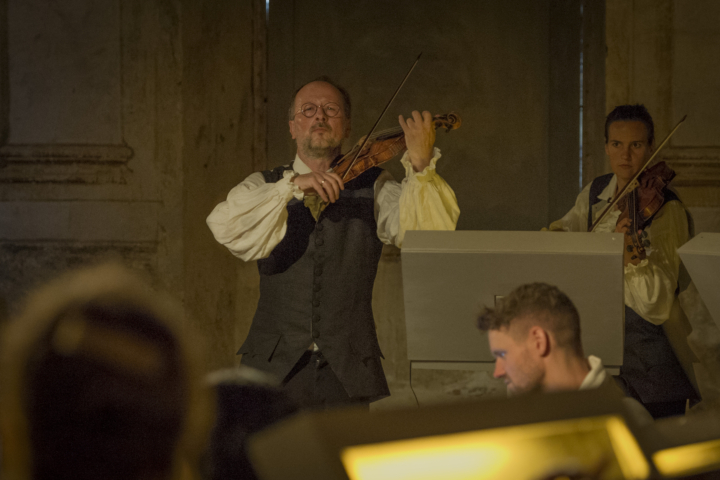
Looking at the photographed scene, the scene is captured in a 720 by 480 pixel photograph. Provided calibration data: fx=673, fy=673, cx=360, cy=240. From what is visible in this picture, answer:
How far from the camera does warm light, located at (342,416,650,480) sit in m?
0.47

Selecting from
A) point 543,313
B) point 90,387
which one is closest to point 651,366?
point 543,313

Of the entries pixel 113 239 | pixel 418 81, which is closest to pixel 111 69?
pixel 113 239

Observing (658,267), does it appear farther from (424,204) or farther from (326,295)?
(326,295)

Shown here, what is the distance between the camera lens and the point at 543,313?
1489 mm

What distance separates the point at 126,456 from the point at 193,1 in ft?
10.3

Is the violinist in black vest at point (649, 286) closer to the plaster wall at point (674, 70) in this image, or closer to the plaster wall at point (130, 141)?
the plaster wall at point (674, 70)

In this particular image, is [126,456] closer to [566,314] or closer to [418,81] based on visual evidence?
[566,314]

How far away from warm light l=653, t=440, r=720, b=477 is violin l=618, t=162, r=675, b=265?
5.48 ft

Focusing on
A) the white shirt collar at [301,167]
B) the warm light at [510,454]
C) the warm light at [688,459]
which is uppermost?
the white shirt collar at [301,167]

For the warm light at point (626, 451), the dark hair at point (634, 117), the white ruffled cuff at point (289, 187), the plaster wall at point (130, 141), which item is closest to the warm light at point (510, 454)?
the warm light at point (626, 451)

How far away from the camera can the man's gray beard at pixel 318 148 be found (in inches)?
92.3

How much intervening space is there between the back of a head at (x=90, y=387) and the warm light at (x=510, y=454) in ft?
0.47

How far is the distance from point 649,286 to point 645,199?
0.30 metres

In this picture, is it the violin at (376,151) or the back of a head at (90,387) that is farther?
the violin at (376,151)
